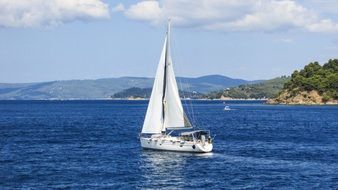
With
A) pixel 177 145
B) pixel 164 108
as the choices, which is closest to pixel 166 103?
pixel 164 108

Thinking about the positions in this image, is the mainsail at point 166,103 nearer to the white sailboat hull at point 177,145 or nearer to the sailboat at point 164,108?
the sailboat at point 164,108

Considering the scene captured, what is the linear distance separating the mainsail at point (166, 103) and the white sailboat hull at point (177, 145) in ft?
6.13

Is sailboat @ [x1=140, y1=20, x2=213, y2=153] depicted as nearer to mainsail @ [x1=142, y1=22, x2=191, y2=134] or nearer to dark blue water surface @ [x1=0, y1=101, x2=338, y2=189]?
mainsail @ [x1=142, y1=22, x2=191, y2=134]

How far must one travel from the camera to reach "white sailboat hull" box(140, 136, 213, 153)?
83750 millimetres

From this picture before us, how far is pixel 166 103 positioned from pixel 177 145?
6.75 metres

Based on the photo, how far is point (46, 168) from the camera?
7119cm

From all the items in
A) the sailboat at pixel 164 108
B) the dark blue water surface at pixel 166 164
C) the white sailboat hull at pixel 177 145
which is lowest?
the dark blue water surface at pixel 166 164

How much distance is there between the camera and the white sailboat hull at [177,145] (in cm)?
8375

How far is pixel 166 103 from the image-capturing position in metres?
88.1

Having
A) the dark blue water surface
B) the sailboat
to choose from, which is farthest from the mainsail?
the dark blue water surface

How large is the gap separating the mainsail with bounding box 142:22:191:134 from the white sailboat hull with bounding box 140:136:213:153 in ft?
6.13

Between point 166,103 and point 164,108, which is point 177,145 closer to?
point 164,108

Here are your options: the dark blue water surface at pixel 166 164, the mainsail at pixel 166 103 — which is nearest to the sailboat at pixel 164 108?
the mainsail at pixel 166 103

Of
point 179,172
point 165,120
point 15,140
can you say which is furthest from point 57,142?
point 179,172
